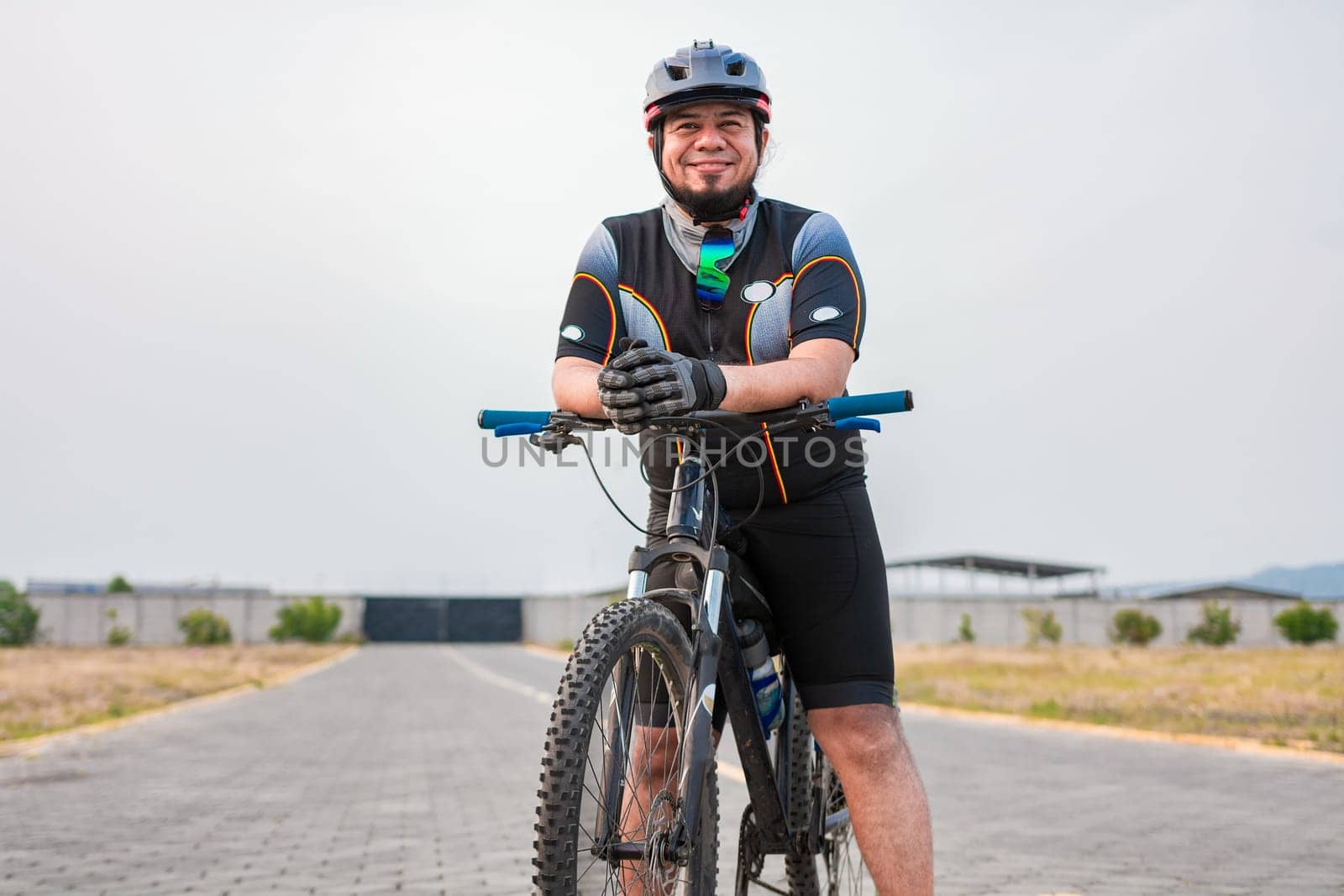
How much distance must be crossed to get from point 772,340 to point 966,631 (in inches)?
2168

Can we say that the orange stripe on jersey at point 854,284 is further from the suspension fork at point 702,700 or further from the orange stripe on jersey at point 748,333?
the suspension fork at point 702,700

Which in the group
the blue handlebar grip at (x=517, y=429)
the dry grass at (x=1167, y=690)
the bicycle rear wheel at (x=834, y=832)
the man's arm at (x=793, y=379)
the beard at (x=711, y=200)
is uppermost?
the beard at (x=711, y=200)

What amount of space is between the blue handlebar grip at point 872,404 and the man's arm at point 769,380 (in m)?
0.15

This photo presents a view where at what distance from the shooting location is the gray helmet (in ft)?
9.66

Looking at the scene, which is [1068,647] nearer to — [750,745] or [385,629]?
[750,745]

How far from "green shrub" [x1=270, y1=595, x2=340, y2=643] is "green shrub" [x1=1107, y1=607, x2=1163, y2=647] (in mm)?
46782

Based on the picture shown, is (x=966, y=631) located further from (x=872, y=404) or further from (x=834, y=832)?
(x=872, y=404)

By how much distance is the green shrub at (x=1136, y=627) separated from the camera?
47.5 metres

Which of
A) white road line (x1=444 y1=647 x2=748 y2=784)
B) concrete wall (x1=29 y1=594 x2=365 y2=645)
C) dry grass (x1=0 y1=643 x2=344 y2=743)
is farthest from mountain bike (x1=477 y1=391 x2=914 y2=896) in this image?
concrete wall (x1=29 y1=594 x2=365 y2=645)

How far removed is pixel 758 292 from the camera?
297 centimetres

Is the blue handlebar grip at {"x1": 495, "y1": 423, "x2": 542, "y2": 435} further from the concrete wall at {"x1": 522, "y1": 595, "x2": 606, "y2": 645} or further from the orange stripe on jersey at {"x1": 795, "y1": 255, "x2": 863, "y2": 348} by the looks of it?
the concrete wall at {"x1": 522, "y1": 595, "x2": 606, "y2": 645}

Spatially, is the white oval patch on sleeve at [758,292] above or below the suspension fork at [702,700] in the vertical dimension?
above

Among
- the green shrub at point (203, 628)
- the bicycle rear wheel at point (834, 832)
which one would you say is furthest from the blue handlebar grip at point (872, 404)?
the green shrub at point (203, 628)

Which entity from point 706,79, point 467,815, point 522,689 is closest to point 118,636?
point 522,689
